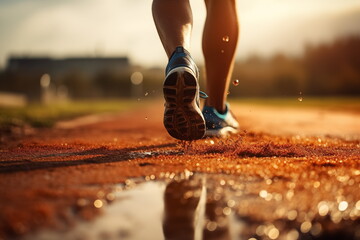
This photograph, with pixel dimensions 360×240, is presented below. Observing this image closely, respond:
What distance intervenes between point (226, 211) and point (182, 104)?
84 centimetres

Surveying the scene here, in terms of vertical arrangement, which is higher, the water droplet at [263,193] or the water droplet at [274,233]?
the water droplet at [274,233]

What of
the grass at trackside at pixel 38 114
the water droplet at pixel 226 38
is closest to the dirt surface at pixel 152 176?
the water droplet at pixel 226 38

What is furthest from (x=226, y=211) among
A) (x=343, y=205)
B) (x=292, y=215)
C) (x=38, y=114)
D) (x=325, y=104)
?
(x=325, y=104)

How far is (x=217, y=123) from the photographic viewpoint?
7.80 feet

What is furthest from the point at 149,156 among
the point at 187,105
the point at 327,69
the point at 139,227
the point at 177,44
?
the point at 327,69

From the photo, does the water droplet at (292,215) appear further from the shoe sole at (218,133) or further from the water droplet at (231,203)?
the shoe sole at (218,133)

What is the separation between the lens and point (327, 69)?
1500 inches

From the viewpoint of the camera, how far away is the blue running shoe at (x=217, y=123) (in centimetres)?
234

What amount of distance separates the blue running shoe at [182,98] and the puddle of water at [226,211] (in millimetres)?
565

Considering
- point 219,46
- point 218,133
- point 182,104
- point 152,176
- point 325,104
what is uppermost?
point 219,46

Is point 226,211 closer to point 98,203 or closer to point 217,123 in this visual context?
point 98,203

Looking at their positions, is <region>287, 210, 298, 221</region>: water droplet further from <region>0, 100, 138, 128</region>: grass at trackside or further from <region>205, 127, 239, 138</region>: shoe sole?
<region>0, 100, 138, 128</region>: grass at trackside

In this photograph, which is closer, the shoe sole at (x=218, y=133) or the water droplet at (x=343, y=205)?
the water droplet at (x=343, y=205)

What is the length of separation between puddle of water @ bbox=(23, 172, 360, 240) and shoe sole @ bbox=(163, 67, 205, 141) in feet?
1.85
